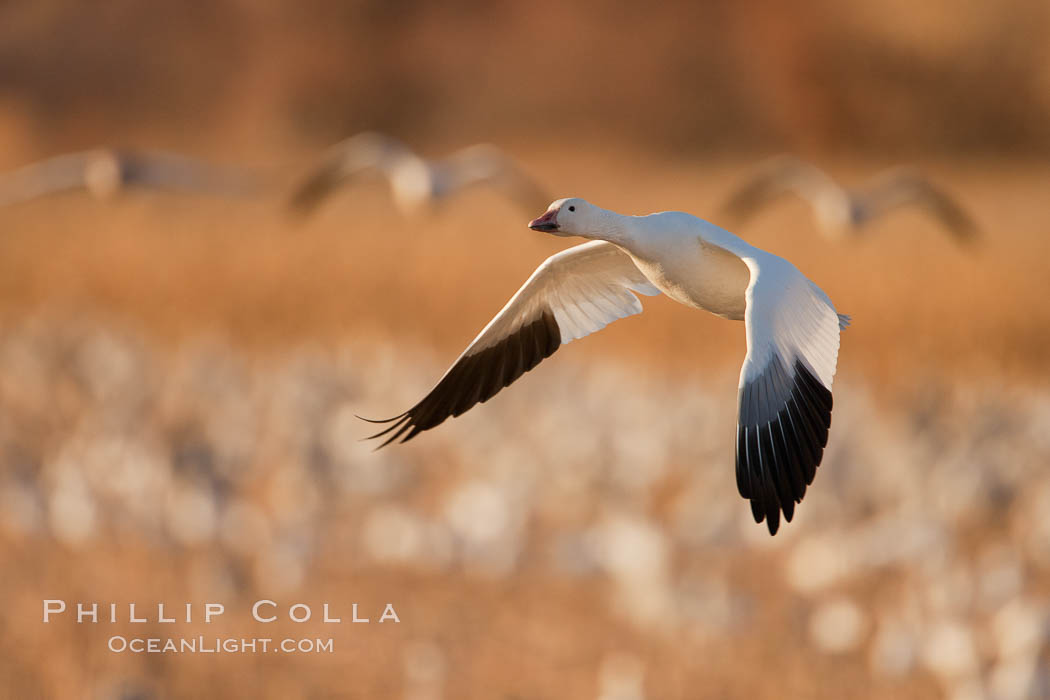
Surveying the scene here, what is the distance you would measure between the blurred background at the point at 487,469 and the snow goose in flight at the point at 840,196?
1.30m

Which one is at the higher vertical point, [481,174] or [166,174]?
[166,174]

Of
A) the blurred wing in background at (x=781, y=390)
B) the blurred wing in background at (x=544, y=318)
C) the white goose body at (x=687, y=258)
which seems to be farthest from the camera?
the blurred wing in background at (x=544, y=318)

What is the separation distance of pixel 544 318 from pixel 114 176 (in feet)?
9.92

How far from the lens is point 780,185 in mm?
6648

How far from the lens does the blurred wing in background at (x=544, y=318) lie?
3502mm

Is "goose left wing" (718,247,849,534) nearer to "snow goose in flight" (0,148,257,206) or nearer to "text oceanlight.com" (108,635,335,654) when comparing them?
"snow goose in flight" (0,148,257,206)

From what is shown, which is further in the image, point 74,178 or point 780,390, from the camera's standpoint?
point 74,178

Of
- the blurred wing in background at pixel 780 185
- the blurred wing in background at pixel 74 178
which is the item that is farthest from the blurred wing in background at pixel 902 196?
the blurred wing in background at pixel 74 178

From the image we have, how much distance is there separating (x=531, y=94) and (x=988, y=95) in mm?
7370

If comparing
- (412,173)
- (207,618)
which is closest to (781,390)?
(412,173)

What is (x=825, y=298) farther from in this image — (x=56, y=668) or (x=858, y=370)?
(x=858, y=370)

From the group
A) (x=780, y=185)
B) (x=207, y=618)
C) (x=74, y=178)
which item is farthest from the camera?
(x=780, y=185)

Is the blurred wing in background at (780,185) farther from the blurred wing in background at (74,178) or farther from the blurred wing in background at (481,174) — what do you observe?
the blurred wing in background at (74,178)

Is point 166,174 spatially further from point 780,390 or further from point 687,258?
point 780,390
